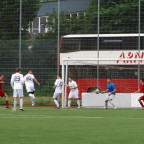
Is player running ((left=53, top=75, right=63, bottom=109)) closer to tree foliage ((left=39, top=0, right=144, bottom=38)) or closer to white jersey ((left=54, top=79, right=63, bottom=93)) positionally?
white jersey ((left=54, top=79, right=63, bottom=93))

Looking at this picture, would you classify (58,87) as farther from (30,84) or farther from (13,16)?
(13,16)

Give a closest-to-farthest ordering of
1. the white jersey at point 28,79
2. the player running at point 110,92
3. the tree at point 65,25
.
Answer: the player running at point 110,92
the white jersey at point 28,79
the tree at point 65,25

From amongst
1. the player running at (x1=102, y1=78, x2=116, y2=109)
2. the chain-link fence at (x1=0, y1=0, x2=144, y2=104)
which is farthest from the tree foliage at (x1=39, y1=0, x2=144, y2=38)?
the player running at (x1=102, y1=78, x2=116, y2=109)

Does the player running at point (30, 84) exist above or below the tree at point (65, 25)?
below

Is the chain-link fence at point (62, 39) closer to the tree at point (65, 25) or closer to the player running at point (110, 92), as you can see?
the tree at point (65, 25)

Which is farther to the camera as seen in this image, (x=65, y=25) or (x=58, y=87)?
(x=65, y=25)

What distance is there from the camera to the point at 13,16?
35.5 metres

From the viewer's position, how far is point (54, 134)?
44.8 feet

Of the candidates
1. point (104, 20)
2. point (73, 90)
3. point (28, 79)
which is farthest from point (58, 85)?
point (104, 20)

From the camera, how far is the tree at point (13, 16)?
3541 cm

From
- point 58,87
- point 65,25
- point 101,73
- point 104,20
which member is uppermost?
point 104,20

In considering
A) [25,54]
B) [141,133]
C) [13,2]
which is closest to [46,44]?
[25,54]

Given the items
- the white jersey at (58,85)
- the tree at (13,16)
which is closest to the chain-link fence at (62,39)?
the tree at (13,16)

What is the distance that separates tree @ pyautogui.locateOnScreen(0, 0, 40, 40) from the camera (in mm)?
35406
